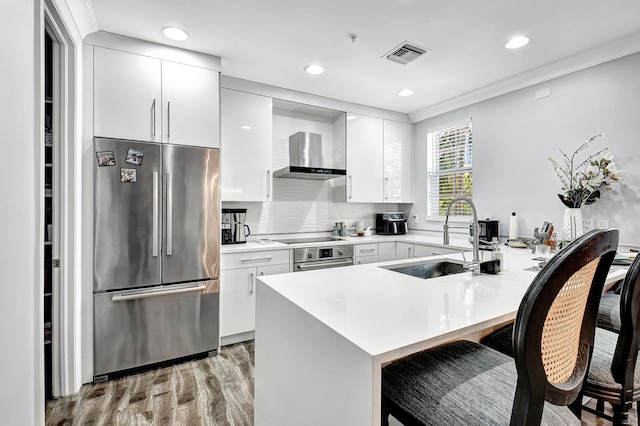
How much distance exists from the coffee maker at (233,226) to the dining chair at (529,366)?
2.40 metres

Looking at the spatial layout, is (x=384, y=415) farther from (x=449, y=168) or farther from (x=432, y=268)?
(x=449, y=168)

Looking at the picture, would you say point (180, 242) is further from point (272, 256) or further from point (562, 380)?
point (562, 380)

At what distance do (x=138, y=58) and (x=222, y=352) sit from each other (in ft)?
8.08

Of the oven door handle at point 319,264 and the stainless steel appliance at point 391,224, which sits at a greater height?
the stainless steel appliance at point 391,224

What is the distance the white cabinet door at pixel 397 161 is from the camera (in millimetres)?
4062

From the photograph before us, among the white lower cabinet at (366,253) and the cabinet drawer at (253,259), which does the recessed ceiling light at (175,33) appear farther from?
the white lower cabinet at (366,253)

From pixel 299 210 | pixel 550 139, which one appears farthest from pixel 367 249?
pixel 550 139

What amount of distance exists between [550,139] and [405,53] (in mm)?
1613

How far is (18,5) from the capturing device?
44.2 inches

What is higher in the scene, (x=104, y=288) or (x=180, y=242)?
(x=180, y=242)

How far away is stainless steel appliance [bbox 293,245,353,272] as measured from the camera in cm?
308

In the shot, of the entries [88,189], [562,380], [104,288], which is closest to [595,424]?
[562,380]

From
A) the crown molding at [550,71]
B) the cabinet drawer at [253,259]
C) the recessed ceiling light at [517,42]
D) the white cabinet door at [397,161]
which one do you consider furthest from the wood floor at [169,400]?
the crown molding at [550,71]

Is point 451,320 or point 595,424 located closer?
point 451,320
